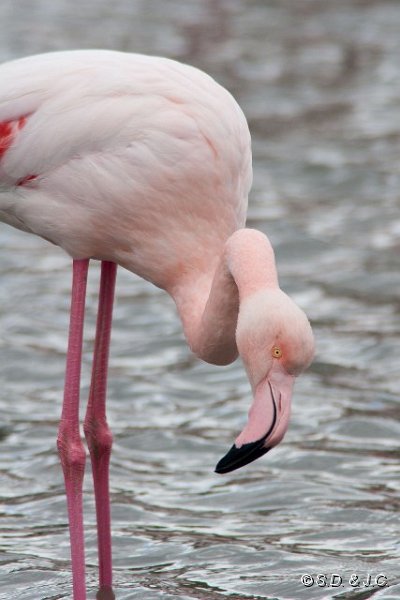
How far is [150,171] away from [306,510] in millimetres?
2326

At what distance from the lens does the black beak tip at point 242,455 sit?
538 centimetres

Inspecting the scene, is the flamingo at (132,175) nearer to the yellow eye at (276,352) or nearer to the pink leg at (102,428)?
the pink leg at (102,428)

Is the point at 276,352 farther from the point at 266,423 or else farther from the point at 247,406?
the point at 247,406

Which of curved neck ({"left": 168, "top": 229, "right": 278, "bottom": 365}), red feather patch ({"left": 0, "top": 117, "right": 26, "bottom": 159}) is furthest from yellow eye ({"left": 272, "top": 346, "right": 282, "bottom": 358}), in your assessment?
red feather patch ({"left": 0, "top": 117, "right": 26, "bottom": 159})

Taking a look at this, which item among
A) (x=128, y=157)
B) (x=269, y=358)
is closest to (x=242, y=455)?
(x=269, y=358)

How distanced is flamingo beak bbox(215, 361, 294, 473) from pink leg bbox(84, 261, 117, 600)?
4.49ft

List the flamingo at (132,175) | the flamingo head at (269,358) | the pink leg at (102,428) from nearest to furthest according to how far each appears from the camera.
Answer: the flamingo head at (269,358)
the flamingo at (132,175)
the pink leg at (102,428)

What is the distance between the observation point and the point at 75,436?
254 inches

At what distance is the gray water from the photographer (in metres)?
6.83

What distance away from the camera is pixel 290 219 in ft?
41.4

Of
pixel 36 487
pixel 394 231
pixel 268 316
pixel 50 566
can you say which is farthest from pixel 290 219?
pixel 268 316

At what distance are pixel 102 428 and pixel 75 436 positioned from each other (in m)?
A: 0.39

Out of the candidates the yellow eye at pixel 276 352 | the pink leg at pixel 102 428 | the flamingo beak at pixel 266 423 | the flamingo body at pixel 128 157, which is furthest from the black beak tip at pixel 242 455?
the pink leg at pixel 102 428

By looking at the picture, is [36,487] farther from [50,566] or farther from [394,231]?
[394,231]
